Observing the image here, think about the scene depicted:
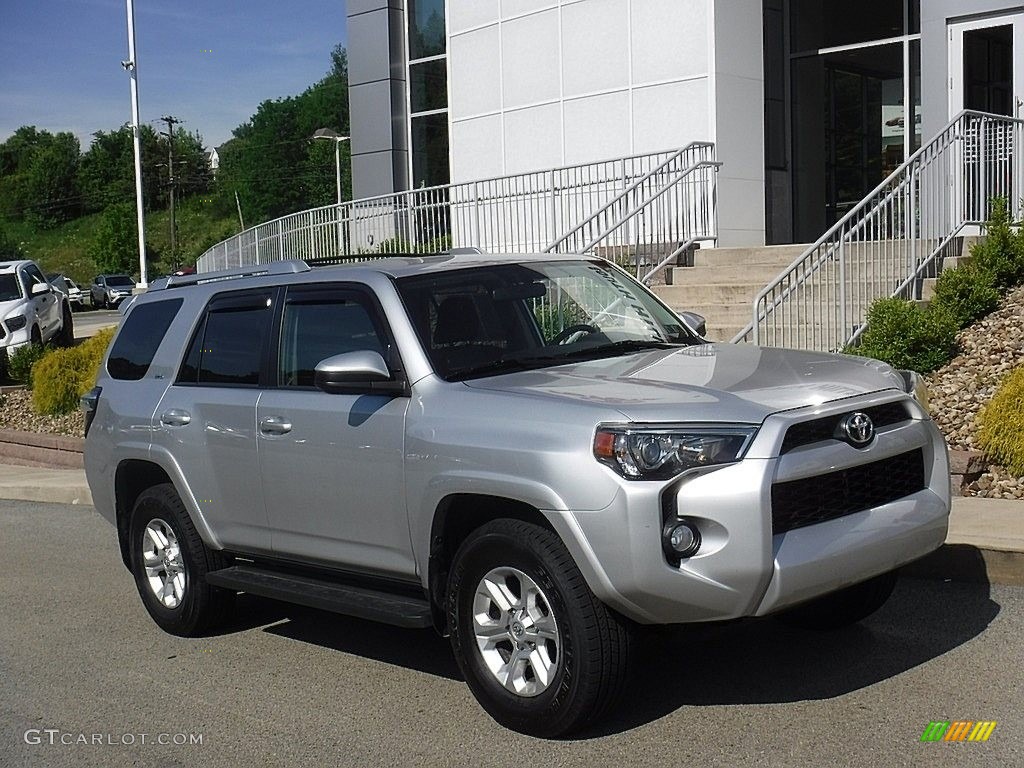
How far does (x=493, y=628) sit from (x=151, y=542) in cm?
287

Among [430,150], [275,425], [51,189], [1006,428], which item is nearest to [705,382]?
[275,425]

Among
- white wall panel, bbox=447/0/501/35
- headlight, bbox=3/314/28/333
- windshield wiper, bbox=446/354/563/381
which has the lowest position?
windshield wiper, bbox=446/354/563/381

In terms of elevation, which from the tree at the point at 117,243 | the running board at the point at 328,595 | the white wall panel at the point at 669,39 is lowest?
the running board at the point at 328,595

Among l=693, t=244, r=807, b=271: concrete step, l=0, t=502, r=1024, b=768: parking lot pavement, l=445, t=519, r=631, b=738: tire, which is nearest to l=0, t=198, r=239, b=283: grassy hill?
l=693, t=244, r=807, b=271: concrete step

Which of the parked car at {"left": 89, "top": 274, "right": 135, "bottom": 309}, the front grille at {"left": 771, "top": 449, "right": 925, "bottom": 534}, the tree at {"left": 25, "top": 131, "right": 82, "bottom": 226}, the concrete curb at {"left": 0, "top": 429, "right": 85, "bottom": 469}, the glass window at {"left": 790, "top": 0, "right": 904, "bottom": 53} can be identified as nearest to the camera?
the front grille at {"left": 771, "top": 449, "right": 925, "bottom": 534}

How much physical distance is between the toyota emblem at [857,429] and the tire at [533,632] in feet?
3.76

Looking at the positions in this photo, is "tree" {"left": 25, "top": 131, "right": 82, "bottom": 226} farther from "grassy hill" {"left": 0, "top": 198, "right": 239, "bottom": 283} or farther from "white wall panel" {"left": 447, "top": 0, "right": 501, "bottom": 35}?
"white wall panel" {"left": 447, "top": 0, "right": 501, "bottom": 35}

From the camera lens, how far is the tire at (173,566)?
6.97 metres

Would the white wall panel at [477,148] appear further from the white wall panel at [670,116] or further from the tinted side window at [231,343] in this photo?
the tinted side window at [231,343]

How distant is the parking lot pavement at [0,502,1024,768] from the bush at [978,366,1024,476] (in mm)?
1971

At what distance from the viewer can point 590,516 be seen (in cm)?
480

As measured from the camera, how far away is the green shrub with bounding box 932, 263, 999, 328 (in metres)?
11.5

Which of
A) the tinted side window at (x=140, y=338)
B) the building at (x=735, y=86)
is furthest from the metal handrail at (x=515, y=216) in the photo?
the tinted side window at (x=140, y=338)

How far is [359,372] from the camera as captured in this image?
18.2ft
